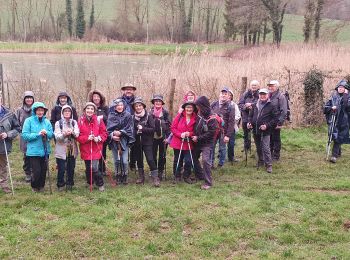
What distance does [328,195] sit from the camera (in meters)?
7.48

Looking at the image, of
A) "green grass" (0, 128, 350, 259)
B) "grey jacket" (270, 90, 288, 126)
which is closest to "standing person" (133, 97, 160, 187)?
"green grass" (0, 128, 350, 259)

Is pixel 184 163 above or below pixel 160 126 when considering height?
below

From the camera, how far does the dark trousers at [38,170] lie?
7.26 metres

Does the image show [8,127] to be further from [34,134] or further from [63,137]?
[63,137]

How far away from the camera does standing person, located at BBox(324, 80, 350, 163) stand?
382 inches

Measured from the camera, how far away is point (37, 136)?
715 cm

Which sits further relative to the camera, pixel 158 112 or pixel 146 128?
pixel 158 112

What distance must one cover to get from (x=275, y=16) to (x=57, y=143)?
33.2m

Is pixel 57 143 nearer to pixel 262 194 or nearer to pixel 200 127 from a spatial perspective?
pixel 200 127

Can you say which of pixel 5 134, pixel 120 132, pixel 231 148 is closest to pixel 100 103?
pixel 120 132

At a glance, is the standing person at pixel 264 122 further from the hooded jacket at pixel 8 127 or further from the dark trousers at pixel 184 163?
the hooded jacket at pixel 8 127

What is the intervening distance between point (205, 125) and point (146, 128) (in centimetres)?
105

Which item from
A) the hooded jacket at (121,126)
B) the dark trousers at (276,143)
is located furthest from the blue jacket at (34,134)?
the dark trousers at (276,143)

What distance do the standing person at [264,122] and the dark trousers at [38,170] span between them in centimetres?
422
